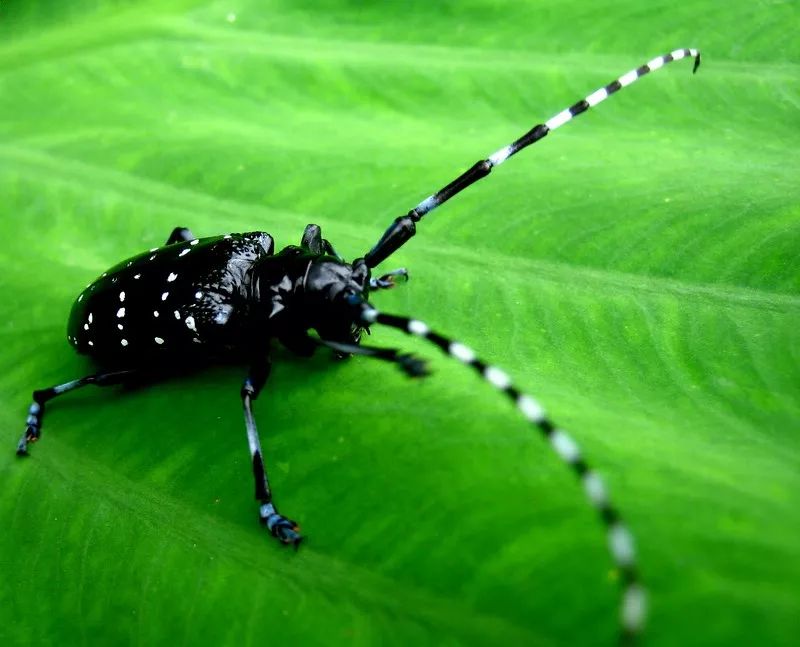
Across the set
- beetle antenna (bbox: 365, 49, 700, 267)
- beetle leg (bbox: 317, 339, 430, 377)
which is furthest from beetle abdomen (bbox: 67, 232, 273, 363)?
beetle leg (bbox: 317, 339, 430, 377)

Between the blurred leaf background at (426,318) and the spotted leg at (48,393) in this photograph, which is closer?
the blurred leaf background at (426,318)

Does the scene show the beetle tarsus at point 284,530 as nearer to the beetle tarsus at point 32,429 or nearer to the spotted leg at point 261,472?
the spotted leg at point 261,472

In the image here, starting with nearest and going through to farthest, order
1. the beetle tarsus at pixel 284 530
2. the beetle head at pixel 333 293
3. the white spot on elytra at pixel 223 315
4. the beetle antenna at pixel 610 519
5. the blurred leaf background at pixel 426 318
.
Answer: the beetle antenna at pixel 610 519 → the blurred leaf background at pixel 426 318 → the beetle tarsus at pixel 284 530 → the beetle head at pixel 333 293 → the white spot on elytra at pixel 223 315

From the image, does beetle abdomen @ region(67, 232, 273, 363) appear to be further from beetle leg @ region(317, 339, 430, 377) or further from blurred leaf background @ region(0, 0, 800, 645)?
beetle leg @ region(317, 339, 430, 377)

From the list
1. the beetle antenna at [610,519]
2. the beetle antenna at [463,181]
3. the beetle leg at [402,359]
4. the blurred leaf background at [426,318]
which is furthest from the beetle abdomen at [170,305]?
the beetle antenna at [610,519]

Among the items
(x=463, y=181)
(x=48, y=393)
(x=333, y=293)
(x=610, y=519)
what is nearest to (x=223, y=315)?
(x=333, y=293)

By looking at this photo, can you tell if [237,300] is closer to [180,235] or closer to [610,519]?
[180,235]
